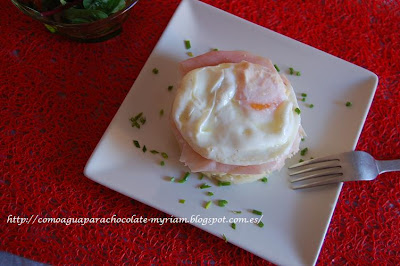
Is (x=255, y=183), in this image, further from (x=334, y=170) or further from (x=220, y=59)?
(x=220, y=59)

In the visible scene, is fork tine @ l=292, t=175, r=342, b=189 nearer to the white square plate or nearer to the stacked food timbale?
the white square plate

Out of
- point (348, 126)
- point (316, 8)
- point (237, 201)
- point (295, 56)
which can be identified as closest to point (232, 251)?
point (237, 201)

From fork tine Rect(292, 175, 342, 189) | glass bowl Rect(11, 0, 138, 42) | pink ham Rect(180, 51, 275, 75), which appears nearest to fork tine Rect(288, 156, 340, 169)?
fork tine Rect(292, 175, 342, 189)

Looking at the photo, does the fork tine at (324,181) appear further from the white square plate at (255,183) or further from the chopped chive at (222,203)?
the chopped chive at (222,203)

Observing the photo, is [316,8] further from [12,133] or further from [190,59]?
[12,133]

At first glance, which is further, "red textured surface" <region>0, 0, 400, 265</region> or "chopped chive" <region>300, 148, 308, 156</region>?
"chopped chive" <region>300, 148, 308, 156</region>

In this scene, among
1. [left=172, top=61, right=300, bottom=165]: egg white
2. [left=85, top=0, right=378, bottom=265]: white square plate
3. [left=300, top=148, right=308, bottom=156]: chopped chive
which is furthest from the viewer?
[left=300, top=148, right=308, bottom=156]: chopped chive
